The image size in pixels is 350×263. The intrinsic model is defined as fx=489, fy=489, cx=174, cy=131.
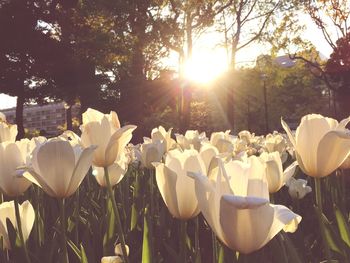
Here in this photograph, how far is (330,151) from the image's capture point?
1.63 metres

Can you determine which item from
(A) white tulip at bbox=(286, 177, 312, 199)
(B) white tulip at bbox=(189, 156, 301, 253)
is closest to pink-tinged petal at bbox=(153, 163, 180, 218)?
(B) white tulip at bbox=(189, 156, 301, 253)

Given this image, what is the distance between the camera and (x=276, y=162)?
179 centimetres

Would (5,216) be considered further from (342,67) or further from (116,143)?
(342,67)

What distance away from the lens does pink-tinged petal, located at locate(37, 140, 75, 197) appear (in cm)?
149

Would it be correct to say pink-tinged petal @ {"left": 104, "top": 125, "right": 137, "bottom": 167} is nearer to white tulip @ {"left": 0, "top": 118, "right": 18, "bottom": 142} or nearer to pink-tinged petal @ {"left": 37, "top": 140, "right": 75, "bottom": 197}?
pink-tinged petal @ {"left": 37, "top": 140, "right": 75, "bottom": 197}

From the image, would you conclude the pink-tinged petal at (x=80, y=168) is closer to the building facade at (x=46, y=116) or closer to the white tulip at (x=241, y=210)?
the white tulip at (x=241, y=210)

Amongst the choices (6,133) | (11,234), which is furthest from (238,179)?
(6,133)

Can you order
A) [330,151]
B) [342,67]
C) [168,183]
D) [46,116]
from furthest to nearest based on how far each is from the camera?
1. [46,116]
2. [342,67]
3. [330,151]
4. [168,183]

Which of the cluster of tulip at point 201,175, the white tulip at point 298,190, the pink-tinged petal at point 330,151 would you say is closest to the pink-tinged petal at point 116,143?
the cluster of tulip at point 201,175

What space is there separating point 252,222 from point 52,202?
2396 millimetres

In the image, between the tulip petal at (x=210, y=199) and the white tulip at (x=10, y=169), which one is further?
the white tulip at (x=10, y=169)

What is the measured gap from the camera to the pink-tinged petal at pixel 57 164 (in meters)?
1.49

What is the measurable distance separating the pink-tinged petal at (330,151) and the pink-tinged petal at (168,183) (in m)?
0.55

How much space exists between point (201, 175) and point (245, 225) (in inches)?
6.1
